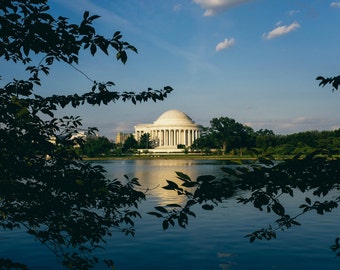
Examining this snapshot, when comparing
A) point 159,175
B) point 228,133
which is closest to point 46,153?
point 159,175

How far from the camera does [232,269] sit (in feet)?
41.2

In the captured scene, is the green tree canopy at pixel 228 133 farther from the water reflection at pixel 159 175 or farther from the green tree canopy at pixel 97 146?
the green tree canopy at pixel 97 146

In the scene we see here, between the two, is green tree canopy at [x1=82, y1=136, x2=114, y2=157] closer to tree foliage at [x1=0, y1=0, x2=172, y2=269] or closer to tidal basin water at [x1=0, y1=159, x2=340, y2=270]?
tree foliage at [x1=0, y1=0, x2=172, y2=269]

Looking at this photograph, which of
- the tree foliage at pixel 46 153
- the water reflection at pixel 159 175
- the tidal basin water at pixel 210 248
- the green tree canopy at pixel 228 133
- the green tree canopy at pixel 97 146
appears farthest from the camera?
the green tree canopy at pixel 228 133

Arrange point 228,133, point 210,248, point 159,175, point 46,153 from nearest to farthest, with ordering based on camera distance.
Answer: point 46,153, point 210,248, point 159,175, point 228,133

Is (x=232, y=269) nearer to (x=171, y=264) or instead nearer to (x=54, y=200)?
(x=171, y=264)

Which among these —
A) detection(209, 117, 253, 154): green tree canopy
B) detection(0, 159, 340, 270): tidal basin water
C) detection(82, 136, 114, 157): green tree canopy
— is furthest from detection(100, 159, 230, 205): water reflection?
detection(209, 117, 253, 154): green tree canopy

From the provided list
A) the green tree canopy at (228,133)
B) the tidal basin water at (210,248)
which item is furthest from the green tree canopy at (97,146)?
the green tree canopy at (228,133)

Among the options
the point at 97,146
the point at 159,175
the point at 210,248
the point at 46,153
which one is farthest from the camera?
the point at 159,175

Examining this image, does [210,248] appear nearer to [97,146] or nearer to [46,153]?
[97,146]

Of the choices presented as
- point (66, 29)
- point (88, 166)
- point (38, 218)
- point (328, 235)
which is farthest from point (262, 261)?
point (66, 29)

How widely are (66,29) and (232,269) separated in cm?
962

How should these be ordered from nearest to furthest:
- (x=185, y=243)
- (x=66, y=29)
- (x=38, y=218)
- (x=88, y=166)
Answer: (x=66, y=29)
(x=38, y=218)
(x=88, y=166)
(x=185, y=243)

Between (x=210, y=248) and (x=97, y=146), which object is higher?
(x=97, y=146)
